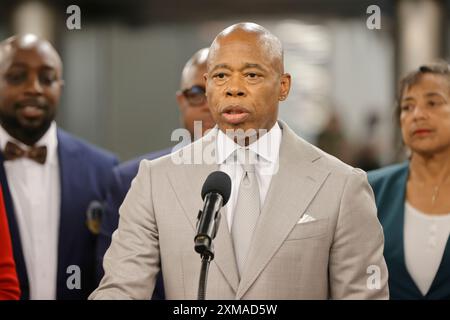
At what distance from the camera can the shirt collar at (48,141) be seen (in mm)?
2861

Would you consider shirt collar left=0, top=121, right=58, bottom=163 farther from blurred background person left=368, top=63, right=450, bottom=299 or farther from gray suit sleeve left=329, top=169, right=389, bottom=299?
gray suit sleeve left=329, top=169, right=389, bottom=299

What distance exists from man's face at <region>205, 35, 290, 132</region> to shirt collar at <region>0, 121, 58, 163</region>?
118 centimetres

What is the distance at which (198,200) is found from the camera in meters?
1.91

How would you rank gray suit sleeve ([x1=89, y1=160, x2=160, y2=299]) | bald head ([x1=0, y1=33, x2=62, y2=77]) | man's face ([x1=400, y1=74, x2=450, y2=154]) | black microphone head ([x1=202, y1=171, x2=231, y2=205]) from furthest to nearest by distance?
bald head ([x1=0, y1=33, x2=62, y2=77])
man's face ([x1=400, y1=74, x2=450, y2=154])
gray suit sleeve ([x1=89, y1=160, x2=160, y2=299])
black microphone head ([x1=202, y1=171, x2=231, y2=205])

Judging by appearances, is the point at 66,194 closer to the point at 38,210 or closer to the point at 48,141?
the point at 38,210

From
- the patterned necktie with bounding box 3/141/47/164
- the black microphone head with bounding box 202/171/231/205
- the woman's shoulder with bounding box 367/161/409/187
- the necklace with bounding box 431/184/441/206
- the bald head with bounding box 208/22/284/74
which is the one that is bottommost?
the necklace with bounding box 431/184/441/206

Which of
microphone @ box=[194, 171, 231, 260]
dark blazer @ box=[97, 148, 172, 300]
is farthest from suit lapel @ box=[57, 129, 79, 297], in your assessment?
microphone @ box=[194, 171, 231, 260]

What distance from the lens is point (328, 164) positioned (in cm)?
192

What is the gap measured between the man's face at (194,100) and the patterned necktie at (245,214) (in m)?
0.79

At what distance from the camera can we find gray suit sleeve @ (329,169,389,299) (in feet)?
5.96

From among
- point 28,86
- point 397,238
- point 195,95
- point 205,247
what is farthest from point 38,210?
point 205,247

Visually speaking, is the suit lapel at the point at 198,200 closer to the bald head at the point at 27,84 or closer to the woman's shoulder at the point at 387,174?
the woman's shoulder at the point at 387,174

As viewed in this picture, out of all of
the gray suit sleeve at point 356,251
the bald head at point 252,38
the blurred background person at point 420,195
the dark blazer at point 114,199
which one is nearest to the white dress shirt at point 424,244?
the blurred background person at point 420,195
